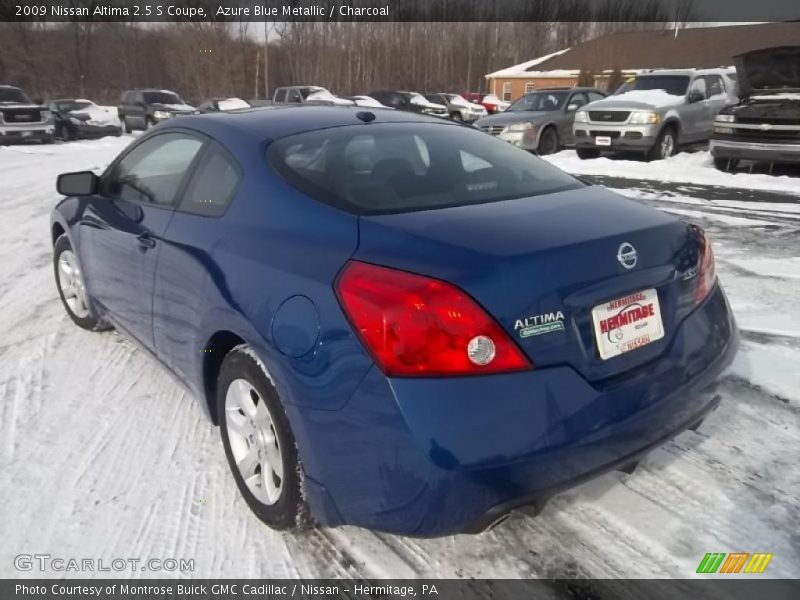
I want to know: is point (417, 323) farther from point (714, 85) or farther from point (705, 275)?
point (714, 85)

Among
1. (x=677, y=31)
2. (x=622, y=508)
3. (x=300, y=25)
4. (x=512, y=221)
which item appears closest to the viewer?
(x=512, y=221)

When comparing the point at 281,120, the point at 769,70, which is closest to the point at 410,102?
the point at 769,70

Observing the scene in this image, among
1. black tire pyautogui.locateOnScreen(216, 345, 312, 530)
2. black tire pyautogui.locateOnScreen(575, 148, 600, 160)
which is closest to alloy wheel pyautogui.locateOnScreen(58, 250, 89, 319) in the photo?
black tire pyautogui.locateOnScreen(216, 345, 312, 530)

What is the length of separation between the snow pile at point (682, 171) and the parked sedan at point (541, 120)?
2.62 ft

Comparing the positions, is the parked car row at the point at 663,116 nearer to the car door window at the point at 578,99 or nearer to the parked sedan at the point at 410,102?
the car door window at the point at 578,99

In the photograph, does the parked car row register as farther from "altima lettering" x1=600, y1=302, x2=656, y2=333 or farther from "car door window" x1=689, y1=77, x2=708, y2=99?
"altima lettering" x1=600, y1=302, x2=656, y2=333

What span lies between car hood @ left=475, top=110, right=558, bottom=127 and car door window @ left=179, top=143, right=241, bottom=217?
40.0 ft

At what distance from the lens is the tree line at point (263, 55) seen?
51.4 meters

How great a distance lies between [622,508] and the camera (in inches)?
101

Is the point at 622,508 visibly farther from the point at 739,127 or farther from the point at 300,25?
the point at 300,25

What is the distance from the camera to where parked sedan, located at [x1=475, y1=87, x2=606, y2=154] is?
14.6 meters

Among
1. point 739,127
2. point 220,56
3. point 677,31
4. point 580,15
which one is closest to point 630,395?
point 739,127

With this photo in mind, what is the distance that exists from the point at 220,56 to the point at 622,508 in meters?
55.2

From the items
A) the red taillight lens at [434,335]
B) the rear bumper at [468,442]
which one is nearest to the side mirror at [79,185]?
the rear bumper at [468,442]
